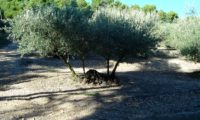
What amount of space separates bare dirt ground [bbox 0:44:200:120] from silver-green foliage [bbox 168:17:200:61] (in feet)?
8.36

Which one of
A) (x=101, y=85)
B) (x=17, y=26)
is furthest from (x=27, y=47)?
(x=101, y=85)

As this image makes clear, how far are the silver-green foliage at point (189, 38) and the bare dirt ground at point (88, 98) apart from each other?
100 inches

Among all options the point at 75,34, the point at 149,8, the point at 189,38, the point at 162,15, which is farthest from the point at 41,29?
the point at 162,15

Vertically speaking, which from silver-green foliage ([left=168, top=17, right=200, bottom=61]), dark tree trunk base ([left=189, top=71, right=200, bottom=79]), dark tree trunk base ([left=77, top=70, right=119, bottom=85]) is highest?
silver-green foliage ([left=168, top=17, right=200, bottom=61])

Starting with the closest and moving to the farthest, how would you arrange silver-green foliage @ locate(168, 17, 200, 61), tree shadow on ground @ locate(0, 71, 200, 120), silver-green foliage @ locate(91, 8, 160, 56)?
tree shadow on ground @ locate(0, 71, 200, 120) → silver-green foliage @ locate(91, 8, 160, 56) → silver-green foliage @ locate(168, 17, 200, 61)

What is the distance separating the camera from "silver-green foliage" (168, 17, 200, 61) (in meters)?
21.5

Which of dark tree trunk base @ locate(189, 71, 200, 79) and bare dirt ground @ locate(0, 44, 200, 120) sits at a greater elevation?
bare dirt ground @ locate(0, 44, 200, 120)

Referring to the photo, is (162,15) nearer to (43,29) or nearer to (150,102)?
(43,29)

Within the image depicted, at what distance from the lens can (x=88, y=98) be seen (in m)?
12.9

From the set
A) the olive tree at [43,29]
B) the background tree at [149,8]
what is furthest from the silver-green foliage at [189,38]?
the background tree at [149,8]

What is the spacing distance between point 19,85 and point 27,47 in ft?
3.93

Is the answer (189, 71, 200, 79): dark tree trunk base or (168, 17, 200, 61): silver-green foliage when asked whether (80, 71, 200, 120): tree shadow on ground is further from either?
(168, 17, 200, 61): silver-green foliage

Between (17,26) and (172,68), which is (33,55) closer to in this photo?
(172,68)

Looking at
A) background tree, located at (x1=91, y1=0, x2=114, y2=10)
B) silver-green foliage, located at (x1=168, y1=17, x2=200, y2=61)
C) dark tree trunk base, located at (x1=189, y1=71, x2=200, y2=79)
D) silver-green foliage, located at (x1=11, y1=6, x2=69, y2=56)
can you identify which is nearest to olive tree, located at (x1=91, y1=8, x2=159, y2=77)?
silver-green foliage, located at (x1=11, y1=6, x2=69, y2=56)
